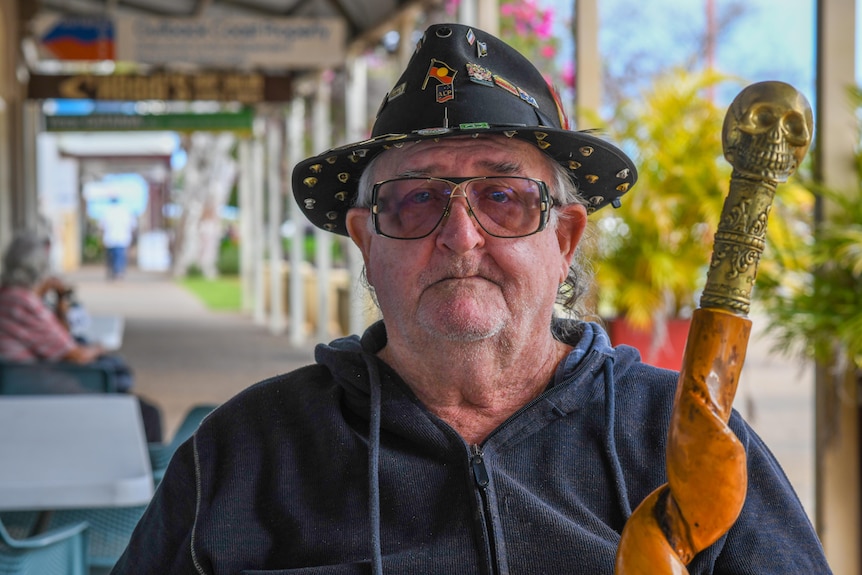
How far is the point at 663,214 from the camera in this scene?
470 centimetres

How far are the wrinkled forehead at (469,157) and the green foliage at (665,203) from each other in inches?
116

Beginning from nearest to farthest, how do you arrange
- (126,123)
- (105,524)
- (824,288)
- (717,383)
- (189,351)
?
(717,383)
(105,524)
(824,288)
(126,123)
(189,351)

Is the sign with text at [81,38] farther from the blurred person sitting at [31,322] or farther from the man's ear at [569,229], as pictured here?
the man's ear at [569,229]

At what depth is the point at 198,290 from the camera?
23656 millimetres

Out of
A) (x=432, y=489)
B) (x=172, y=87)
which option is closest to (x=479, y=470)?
(x=432, y=489)

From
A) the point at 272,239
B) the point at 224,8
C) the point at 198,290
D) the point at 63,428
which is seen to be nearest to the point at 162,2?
the point at 224,8

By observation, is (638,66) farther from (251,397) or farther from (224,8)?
(251,397)

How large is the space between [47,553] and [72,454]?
0.34 m

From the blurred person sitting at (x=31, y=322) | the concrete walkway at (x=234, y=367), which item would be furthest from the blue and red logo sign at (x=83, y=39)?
the blurred person sitting at (x=31, y=322)

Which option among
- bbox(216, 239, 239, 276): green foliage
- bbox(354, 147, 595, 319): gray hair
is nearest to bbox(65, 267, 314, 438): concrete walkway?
bbox(354, 147, 595, 319): gray hair

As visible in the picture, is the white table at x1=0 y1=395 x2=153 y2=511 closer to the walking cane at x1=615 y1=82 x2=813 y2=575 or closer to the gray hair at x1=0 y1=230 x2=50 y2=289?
the walking cane at x1=615 y1=82 x2=813 y2=575

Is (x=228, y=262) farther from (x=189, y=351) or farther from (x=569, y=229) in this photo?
(x=569, y=229)

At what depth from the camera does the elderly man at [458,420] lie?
162 centimetres

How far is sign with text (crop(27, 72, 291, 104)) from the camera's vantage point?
8.34 metres
